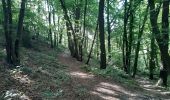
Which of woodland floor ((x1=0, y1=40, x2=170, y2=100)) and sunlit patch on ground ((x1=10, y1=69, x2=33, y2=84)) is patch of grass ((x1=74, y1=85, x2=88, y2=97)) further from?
sunlit patch on ground ((x1=10, y1=69, x2=33, y2=84))

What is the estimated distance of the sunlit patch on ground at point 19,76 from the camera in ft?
42.1

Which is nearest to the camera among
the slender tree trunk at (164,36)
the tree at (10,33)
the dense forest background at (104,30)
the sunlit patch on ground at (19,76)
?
the sunlit patch on ground at (19,76)

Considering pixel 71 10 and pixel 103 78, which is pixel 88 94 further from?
pixel 71 10

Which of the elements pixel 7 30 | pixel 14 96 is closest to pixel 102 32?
pixel 7 30

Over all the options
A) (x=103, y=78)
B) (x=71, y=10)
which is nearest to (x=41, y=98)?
(x=103, y=78)

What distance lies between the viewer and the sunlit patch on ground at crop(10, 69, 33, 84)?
42.1 ft

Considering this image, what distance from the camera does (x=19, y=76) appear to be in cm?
1355

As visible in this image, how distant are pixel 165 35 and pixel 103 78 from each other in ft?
14.8

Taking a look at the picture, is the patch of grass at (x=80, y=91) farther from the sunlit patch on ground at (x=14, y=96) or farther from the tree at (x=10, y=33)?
the tree at (x=10, y=33)

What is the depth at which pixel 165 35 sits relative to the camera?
16031 millimetres

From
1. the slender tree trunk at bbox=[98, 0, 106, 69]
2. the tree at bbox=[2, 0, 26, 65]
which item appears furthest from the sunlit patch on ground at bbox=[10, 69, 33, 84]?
the slender tree trunk at bbox=[98, 0, 106, 69]

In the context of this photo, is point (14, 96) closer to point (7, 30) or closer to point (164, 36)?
point (7, 30)

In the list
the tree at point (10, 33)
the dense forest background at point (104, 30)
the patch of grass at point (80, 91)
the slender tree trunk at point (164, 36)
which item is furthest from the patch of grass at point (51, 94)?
the slender tree trunk at point (164, 36)

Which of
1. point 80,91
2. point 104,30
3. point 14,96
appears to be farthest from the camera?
point 104,30
